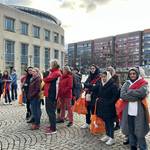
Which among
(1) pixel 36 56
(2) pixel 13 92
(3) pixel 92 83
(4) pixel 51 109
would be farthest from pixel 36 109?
(1) pixel 36 56

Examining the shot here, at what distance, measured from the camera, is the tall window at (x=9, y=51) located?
58062 millimetres

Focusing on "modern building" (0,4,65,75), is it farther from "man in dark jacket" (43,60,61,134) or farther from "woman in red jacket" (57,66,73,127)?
"man in dark jacket" (43,60,61,134)

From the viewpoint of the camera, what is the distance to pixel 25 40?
62.8 m

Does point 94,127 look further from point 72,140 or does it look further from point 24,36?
point 24,36

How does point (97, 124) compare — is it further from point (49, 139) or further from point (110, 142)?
point (49, 139)

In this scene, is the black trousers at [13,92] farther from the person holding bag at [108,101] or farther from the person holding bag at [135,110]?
the person holding bag at [135,110]

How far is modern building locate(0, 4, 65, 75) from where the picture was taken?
57344 millimetres

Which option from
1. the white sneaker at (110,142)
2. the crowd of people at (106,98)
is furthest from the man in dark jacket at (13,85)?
the white sneaker at (110,142)

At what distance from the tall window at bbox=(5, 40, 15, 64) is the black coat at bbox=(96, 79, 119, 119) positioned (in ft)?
173

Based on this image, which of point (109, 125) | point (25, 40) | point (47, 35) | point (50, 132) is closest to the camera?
point (109, 125)

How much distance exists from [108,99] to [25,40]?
5730cm

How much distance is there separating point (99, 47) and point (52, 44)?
95.9 meters

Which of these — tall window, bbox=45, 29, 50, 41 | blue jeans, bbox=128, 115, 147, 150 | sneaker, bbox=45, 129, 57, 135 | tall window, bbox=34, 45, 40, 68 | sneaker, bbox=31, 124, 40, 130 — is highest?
tall window, bbox=45, 29, 50, 41

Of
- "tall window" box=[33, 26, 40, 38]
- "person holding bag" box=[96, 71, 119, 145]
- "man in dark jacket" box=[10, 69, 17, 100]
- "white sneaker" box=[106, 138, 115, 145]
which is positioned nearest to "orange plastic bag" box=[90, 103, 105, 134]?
"person holding bag" box=[96, 71, 119, 145]
